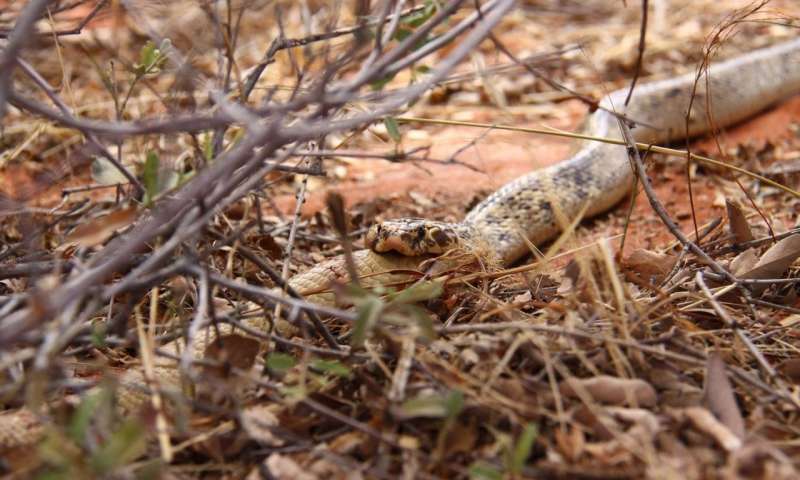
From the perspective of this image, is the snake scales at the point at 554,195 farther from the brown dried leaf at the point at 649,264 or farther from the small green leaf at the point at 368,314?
the small green leaf at the point at 368,314

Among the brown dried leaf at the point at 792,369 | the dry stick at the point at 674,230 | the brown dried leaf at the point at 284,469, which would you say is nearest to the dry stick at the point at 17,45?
the brown dried leaf at the point at 284,469

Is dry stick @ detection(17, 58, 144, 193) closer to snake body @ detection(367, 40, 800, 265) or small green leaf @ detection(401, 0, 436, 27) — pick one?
small green leaf @ detection(401, 0, 436, 27)

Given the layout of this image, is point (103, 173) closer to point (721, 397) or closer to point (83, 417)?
point (83, 417)

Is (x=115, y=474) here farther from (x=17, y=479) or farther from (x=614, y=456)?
(x=614, y=456)

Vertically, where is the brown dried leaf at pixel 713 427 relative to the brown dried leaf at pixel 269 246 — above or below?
below

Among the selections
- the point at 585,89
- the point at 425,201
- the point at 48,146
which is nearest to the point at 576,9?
the point at 585,89

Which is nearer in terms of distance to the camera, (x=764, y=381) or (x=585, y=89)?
(x=764, y=381)

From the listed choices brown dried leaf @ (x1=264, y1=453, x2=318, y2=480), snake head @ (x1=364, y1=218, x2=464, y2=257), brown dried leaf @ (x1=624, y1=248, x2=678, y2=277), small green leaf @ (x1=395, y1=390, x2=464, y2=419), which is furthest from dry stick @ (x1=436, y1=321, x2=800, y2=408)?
snake head @ (x1=364, y1=218, x2=464, y2=257)
